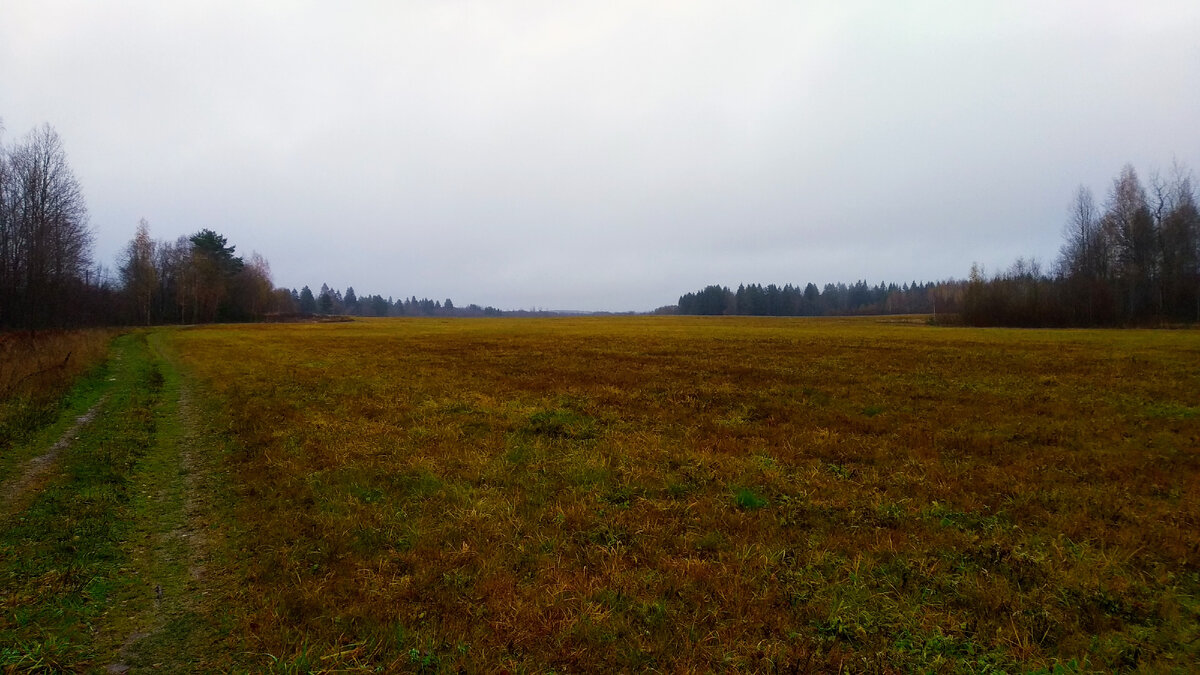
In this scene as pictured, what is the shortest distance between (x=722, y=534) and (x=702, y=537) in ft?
0.95

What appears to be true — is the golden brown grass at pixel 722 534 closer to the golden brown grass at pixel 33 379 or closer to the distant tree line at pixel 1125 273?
the golden brown grass at pixel 33 379

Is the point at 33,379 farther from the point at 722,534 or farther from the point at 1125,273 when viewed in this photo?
the point at 1125,273

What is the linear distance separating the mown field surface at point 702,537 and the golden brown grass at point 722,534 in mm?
33

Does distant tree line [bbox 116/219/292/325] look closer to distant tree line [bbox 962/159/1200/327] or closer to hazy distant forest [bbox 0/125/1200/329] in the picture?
hazy distant forest [bbox 0/125/1200/329]

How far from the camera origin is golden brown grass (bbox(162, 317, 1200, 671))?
414 centimetres

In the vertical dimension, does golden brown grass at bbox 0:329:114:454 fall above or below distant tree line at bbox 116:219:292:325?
below

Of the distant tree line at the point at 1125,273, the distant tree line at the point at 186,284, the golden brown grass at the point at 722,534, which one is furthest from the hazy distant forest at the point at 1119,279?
the distant tree line at the point at 186,284

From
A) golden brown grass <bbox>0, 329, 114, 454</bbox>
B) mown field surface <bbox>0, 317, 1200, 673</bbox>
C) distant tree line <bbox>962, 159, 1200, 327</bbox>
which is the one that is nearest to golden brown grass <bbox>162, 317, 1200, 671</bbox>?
mown field surface <bbox>0, 317, 1200, 673</bbox>

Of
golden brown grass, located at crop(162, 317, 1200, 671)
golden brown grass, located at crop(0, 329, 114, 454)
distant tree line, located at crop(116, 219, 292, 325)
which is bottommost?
golden brown grass, located at crop(162, 317, 1200, 671)

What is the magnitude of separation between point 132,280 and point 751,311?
16640 cm

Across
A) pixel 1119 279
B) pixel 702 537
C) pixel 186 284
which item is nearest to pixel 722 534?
pixel 702 537

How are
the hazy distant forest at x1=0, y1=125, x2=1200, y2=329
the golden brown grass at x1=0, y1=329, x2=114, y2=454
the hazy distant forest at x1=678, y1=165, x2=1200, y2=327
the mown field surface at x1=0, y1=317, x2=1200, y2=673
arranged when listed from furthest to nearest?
the hazy distant forest at x1=678, y1=165, x2=1200, y2=327, the hazy distant forest at x1=0, y1=125, x2=1200, y2=329, the golden brown grass at x1=0, y1=329, x2=114, y2=454, the mown field surface at x1=0, y1=317, x2=1200, y2=673

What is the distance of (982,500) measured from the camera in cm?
727

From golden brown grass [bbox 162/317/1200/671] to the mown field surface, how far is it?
0.11 feet
